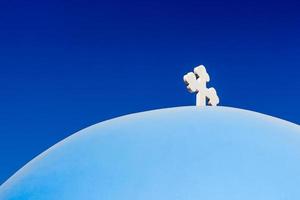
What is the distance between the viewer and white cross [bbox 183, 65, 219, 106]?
6.31m

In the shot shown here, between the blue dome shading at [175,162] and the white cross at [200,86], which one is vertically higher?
the white cross at [200,86]

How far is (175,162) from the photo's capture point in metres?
4.61

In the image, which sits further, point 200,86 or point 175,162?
point 200,86

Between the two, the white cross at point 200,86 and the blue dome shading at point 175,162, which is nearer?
the blue dome shading at point 175,162

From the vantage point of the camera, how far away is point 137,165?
467 cm

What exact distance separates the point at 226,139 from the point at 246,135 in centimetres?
24

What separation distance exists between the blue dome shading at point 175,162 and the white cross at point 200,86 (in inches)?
25.0

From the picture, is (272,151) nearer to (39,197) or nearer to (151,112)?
(151,112)

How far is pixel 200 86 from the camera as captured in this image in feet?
21.0

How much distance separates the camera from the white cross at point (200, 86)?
631 cm

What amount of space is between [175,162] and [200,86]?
197cm

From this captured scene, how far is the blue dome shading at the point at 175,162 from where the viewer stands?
14.3 feet

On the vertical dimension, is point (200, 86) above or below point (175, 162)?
above

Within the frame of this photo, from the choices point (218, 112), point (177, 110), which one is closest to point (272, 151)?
point (218, 112)
